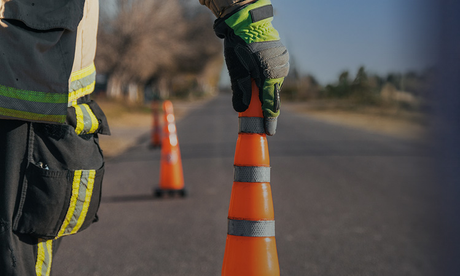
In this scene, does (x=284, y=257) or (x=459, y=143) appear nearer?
(x=459, y=143)

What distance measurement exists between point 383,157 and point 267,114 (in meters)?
8.12

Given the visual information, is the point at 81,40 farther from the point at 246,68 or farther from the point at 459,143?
the point at 459,143

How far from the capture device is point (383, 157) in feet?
30.6

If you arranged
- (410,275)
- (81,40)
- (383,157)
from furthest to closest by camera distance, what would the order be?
(383,157) < (410,275) < (81,40)

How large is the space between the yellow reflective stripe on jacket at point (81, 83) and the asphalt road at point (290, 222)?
1.18 meters

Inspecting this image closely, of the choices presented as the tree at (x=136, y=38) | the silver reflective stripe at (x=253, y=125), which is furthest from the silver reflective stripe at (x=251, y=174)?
the tree at (x=136, y=38)

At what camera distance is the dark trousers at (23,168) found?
1590mm

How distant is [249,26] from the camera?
5.57ft

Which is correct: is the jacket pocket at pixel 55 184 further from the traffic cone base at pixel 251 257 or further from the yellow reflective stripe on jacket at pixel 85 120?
the traffic cone base at pixel 251 257

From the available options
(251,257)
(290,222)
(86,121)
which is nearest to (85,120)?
(86,121)

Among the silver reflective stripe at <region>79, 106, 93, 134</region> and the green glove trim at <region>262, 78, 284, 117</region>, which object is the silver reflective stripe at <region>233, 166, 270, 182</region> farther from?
the silver reflective stripe at <region>79, 106, 93, 134</region>

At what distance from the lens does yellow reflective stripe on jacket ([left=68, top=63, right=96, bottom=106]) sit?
67.8 inches

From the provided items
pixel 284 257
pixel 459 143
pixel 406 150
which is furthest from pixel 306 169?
pixel 459 143

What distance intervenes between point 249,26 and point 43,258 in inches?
44.4
